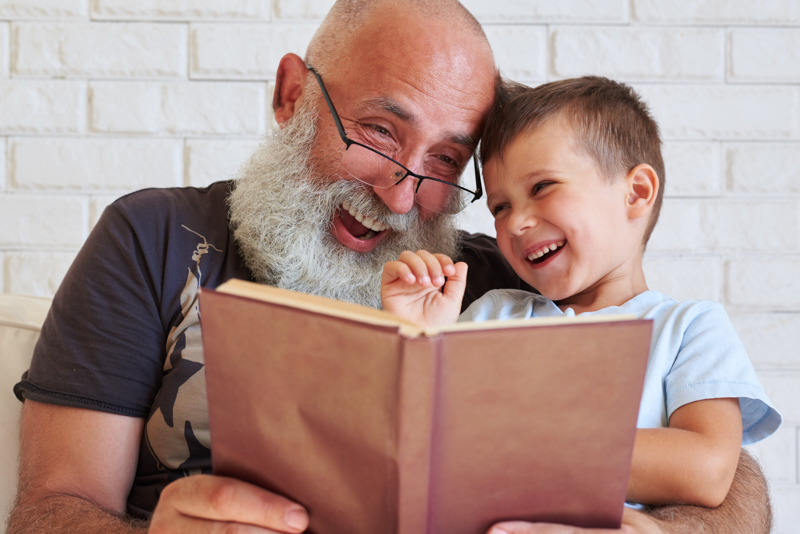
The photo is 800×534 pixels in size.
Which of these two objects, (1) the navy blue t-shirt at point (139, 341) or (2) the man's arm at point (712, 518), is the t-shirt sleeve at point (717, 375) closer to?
(2) the man's arm at point (712, 518)

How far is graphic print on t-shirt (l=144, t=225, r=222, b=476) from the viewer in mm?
1268

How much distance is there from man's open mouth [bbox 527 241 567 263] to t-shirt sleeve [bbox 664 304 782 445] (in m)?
0.32

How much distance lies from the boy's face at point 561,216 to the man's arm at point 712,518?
48 centimetres

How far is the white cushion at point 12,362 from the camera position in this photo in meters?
1.41

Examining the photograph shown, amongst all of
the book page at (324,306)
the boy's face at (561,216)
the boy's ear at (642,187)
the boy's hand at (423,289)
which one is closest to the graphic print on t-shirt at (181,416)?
the boy's hand at (423,289)

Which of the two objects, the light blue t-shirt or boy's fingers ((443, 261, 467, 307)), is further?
boy's fingers ((443, 261, 467, 307))

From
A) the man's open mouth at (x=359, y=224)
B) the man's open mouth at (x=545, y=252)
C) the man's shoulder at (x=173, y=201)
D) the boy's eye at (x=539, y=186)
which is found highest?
the boy's eye at (x=539, y=186)

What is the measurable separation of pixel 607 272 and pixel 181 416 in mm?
990

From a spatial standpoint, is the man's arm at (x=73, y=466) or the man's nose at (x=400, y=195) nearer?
the man's arm at (x=73, y=466)

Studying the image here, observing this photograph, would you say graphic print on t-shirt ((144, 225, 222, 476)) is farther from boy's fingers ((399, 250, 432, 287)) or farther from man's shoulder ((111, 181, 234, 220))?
boy's fingers ((399, 250, 432, 287))

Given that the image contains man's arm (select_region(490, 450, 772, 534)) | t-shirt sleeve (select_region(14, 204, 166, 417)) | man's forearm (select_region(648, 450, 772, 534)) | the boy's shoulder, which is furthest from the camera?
the boy's shoulder

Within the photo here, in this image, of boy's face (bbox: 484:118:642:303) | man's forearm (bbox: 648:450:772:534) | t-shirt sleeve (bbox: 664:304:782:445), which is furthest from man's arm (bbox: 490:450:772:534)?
boy's face (bbox: 484:118:642:303)

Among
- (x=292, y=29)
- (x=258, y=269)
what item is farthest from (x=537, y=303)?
(x=292, y=29)

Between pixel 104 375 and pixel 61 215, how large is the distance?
37.7 inches
